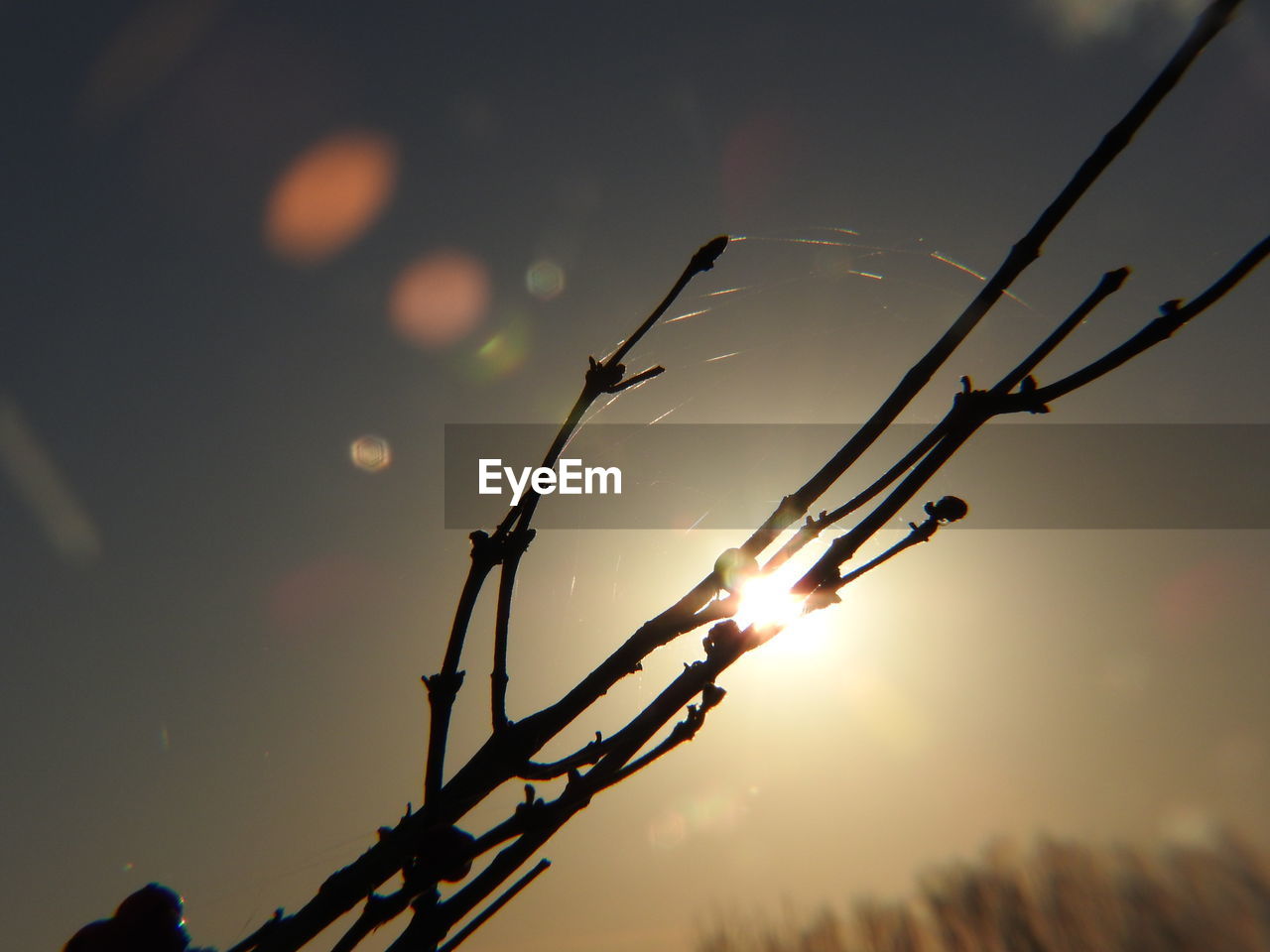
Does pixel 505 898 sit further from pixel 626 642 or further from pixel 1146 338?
pixel 1146 338

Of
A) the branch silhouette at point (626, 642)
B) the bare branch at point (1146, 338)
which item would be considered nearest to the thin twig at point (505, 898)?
the branch silhouette at point (626, 642)

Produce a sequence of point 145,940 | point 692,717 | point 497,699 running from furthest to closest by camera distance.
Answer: point 145,940
point 497,699
point 692,717

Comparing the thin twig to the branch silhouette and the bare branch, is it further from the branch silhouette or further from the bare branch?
the bare branch

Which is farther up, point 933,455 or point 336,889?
point 933,455

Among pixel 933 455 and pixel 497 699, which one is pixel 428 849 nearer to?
pixel 497 699

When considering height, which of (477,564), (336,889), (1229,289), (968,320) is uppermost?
(477,564)

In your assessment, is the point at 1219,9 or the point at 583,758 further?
the point at 583,758

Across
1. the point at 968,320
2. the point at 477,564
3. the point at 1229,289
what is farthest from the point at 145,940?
the point at 1229,289

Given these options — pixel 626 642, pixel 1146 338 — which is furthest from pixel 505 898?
pixel 1146 338

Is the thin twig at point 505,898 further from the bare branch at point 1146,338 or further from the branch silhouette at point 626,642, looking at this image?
the bare branch at point 1146,338

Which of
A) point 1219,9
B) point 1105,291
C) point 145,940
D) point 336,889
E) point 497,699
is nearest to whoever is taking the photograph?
point 1219,9

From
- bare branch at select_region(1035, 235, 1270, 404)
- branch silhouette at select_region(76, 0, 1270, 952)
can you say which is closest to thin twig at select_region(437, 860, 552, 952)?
branch silhouette at select_region(76, 0, 1270, 952)
